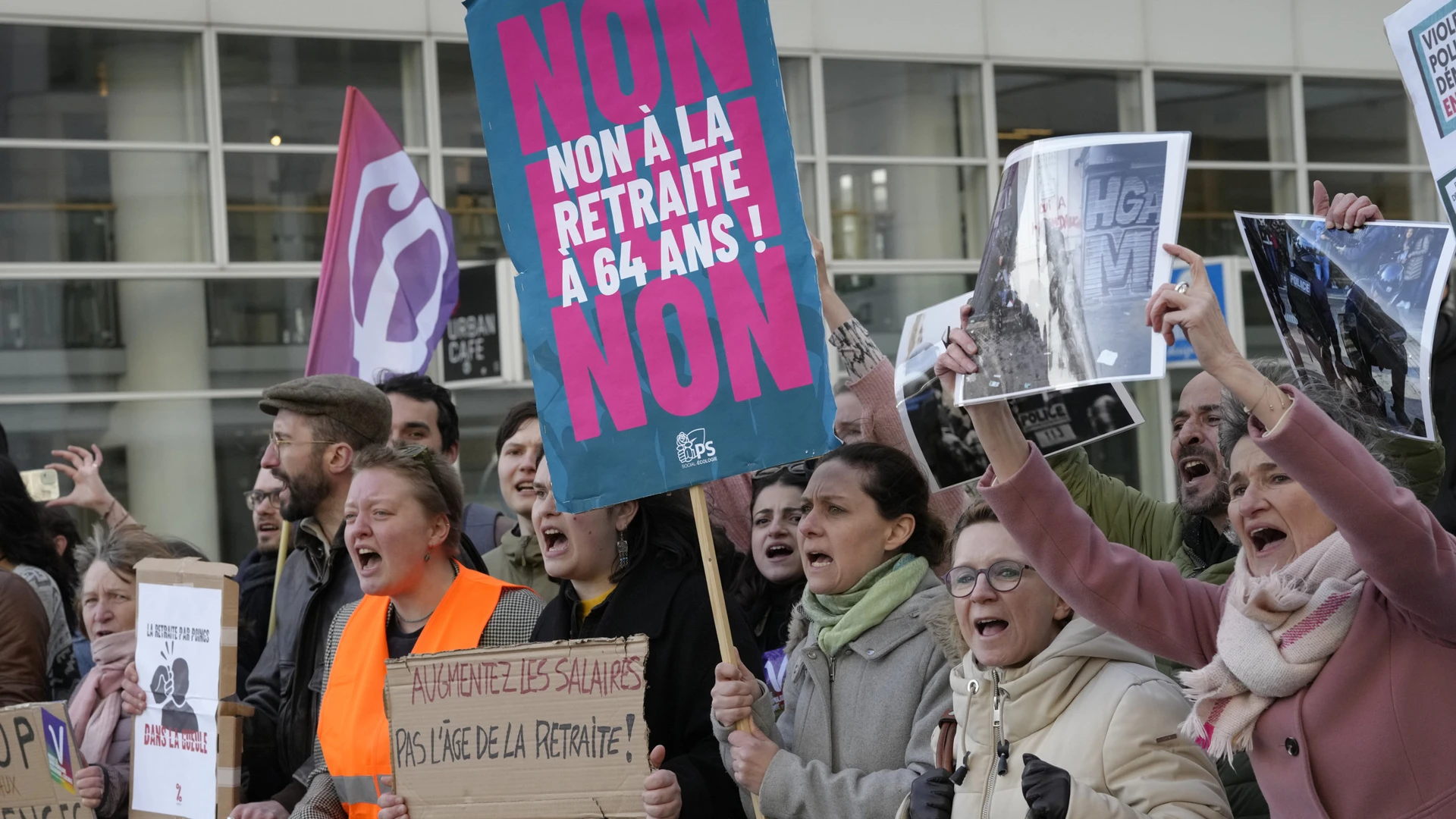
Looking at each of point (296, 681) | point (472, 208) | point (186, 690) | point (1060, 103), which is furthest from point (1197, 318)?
point (1060, 103)

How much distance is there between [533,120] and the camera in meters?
3.81

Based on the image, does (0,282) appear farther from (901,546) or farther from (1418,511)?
(1418,511)

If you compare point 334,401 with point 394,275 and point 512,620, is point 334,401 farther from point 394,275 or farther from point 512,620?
point 394,275

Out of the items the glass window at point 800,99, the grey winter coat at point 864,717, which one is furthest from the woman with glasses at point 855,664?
the glass window at point 800,99

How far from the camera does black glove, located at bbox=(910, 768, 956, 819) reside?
3.14m

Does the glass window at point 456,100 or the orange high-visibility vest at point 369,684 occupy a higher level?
the glass window at point 456,100

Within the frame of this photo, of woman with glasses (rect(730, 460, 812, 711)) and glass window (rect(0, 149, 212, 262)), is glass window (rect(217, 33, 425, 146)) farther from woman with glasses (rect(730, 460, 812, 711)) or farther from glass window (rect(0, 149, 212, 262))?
woman with glasses (rect(730, 460, 812, 711))

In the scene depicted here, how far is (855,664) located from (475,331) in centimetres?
553

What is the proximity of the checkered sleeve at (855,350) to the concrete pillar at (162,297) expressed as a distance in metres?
8.65

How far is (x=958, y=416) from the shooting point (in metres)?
4.38

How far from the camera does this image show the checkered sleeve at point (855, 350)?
4711 mm

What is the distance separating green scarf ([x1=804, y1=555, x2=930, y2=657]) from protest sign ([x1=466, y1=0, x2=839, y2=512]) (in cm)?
43

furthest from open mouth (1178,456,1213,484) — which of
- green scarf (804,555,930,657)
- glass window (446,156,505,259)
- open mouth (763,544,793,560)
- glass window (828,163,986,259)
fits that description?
glass window (828,163,986,259)

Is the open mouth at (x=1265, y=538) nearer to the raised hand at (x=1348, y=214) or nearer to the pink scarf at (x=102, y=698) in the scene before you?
the raised hand at (x=1348, y=214)
